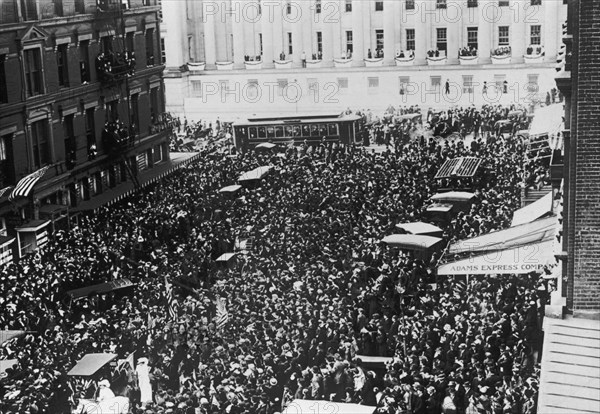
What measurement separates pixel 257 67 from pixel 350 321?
421 inches

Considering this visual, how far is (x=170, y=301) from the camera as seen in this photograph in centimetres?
2641

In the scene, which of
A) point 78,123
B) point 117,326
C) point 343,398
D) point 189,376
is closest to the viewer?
point 343,398

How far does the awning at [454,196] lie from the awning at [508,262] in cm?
297

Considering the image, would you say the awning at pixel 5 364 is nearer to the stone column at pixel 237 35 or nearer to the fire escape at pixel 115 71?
the fire escape at pixel 115 71

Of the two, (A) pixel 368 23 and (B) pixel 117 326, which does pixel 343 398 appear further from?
(A) pixel 368 23

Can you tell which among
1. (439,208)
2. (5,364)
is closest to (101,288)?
(5,364)

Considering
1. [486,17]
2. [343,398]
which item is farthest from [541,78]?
[343,398]

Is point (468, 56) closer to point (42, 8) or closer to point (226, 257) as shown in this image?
point (226, 257)

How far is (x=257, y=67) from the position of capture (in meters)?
30.8

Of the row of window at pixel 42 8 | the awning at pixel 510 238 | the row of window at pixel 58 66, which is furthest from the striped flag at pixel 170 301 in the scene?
the awning at pixel 510 238

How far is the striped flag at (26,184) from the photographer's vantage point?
82.9 feet

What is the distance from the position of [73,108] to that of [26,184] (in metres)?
2.73

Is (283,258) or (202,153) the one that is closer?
(283,258)

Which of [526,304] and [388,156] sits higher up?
[388,156]
